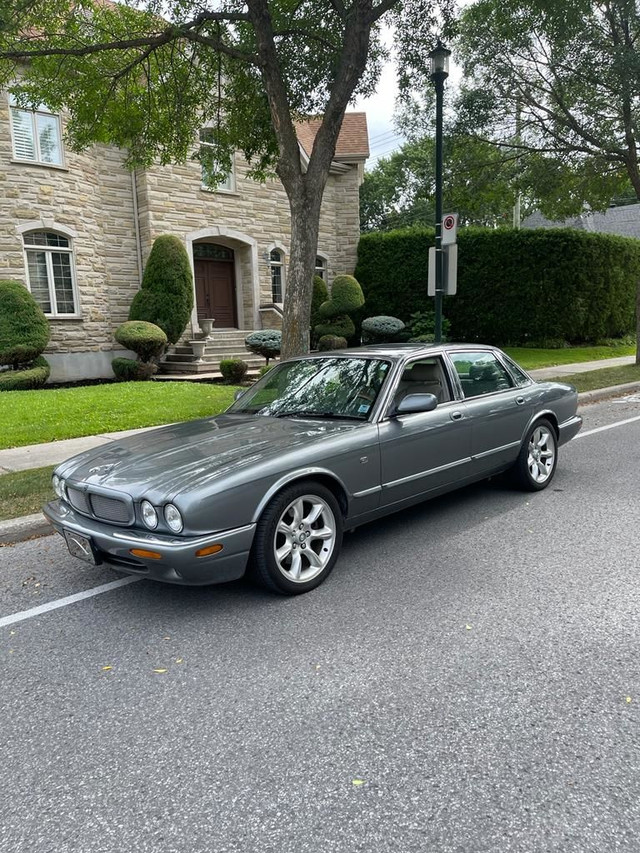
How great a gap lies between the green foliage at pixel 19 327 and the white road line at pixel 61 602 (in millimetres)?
11808

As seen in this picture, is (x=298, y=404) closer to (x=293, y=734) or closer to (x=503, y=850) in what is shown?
(x=293, y=734)

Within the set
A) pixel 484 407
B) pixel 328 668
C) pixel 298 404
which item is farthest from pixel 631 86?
pixel 328 668

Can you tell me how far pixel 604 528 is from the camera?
507 cm

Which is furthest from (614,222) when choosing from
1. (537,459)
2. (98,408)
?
(537,459)

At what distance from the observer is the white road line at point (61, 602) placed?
388cm

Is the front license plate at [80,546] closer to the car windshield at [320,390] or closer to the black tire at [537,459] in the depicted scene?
the car windshield at [320,390]

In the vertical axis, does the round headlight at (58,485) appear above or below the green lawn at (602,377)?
above

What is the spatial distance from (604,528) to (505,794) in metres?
3.19

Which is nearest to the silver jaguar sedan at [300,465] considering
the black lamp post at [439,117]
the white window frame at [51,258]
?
the black lamp post at [439,117]

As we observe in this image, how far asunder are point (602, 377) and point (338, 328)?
8007 millimetres

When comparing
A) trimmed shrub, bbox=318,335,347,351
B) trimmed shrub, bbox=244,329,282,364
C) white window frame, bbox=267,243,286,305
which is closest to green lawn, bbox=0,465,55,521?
trimmed shrub, bbox=244,329,282,364

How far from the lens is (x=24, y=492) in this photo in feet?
20.4

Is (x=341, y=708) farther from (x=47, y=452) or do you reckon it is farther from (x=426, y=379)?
(x=47, y=452)

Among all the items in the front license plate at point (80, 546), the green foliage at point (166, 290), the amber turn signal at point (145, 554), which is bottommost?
the front license plate at point (80, 546)
